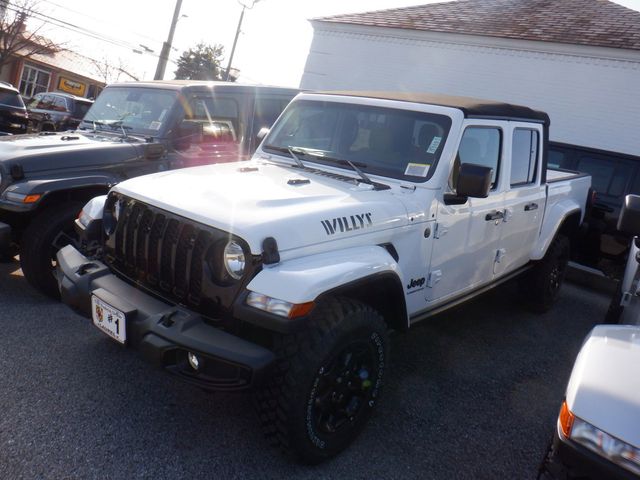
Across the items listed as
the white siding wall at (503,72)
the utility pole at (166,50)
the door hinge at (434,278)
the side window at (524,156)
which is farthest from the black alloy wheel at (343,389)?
the utility pole at (166,50)

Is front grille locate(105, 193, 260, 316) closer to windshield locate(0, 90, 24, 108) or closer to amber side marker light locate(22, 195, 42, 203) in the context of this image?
amber side marker light locate(22, 195, 42, 203)

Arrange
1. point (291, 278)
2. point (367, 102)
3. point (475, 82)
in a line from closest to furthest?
point (291, 278), point (367, 102), point (475, 82)

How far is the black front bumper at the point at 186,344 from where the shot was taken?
2234mm

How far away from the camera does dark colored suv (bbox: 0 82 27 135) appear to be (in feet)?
31.7

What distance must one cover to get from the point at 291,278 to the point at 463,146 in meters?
1.74

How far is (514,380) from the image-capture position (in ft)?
12.7

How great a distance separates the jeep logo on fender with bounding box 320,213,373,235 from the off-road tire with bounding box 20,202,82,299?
2.43 metres

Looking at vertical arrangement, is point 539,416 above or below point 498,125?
below

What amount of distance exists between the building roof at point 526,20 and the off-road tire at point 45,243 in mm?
11627

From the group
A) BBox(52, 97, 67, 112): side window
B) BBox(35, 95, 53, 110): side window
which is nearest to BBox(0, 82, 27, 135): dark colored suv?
BBox(52, 97, 67, 112): side window

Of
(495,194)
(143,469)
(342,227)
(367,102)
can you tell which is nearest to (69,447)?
(143,469)

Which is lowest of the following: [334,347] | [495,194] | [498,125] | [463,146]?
[334,347]

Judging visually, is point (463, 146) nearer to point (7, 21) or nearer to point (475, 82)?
point (475, 82)

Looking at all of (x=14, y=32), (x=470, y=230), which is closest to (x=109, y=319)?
(x=470, y=230)
